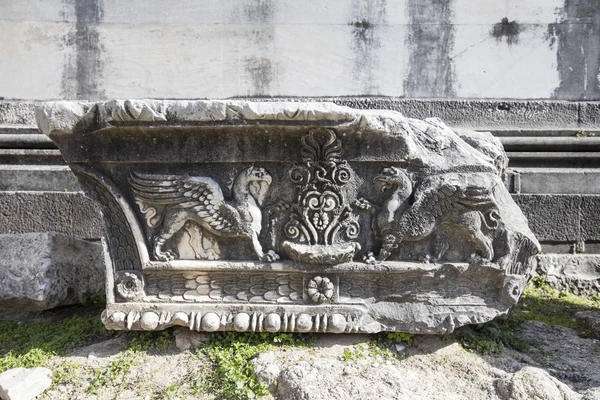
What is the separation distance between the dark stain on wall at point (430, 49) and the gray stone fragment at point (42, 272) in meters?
3.46

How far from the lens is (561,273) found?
178 inches

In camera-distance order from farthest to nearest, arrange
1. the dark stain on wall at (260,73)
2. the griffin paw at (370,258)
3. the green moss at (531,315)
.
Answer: the dark stain on wall at (260,73) → the green moss at (531,315) → the griffin paw at (370,258)

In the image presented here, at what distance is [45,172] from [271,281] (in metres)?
2.76

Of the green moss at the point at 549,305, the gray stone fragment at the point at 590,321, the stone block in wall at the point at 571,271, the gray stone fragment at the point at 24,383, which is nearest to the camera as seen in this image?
the gray stone fragment at the point at 24,383

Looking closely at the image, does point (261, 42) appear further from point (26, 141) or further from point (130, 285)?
point (130, 285)

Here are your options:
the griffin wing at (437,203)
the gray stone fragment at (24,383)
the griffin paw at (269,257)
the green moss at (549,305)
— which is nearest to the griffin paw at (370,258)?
the griffin wing at (437,203)

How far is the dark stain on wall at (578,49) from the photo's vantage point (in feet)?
16.1

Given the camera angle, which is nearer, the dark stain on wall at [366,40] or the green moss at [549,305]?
the green moss at [549,305]

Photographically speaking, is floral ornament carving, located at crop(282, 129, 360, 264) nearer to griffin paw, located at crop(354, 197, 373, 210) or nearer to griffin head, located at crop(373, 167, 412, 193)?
griffin paw, located at crop(354, 197, 373, 210)

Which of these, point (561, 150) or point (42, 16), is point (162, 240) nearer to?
point (42, 16)

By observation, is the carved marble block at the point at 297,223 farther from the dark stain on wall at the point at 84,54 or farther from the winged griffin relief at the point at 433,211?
the dark stain on wall at the point at 84,54

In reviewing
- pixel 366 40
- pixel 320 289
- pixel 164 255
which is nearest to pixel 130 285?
pixel 164 255

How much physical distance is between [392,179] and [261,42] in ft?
8.59

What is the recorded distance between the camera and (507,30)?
4992mm
